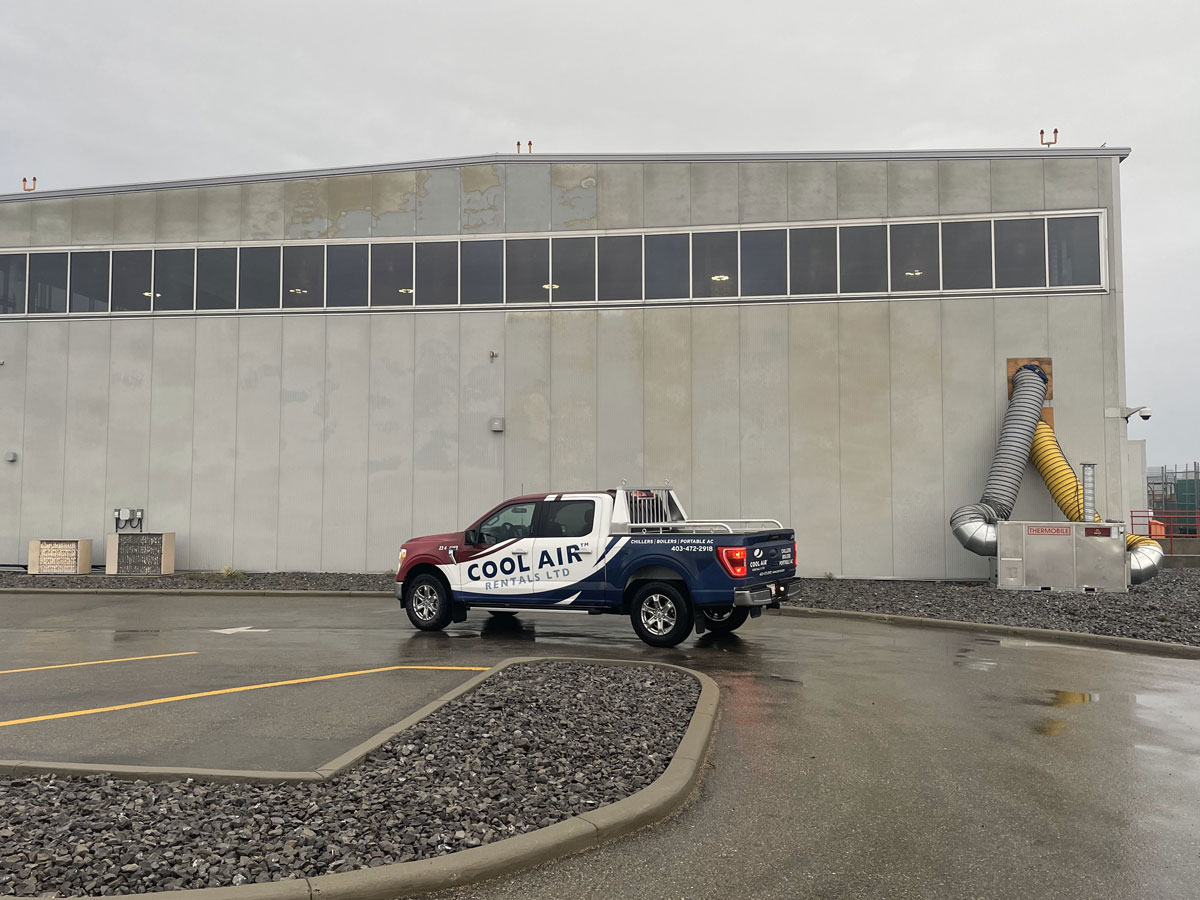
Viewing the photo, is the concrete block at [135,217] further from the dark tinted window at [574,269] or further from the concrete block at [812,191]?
the concrete block at [812,191]

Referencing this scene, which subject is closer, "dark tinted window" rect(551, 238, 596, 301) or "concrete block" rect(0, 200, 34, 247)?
"dark tinted window" rect(551, 238, 596, 301)

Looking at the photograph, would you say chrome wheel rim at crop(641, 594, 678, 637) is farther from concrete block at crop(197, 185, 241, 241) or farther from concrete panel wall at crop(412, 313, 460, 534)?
concrete block at crop(197, 185, 241, 241)

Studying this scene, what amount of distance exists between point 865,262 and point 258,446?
15.7m

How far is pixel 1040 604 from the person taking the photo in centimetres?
1548

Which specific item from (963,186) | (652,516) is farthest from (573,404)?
(963,186)

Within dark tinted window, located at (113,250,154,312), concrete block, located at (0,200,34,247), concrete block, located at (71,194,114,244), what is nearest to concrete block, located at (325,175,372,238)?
dark tinted window, located at (113,250,154,312)

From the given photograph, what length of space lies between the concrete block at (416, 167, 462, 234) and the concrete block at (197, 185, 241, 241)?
4.97 m

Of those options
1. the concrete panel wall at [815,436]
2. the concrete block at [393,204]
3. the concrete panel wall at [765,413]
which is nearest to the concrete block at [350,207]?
the concrete block at [393,204]

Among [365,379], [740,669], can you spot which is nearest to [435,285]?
[365,379]

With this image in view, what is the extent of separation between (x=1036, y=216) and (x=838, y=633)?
1257 centimetres

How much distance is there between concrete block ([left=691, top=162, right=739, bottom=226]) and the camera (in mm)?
21922

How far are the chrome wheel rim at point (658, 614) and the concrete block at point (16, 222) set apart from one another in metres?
21.8

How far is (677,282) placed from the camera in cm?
2192

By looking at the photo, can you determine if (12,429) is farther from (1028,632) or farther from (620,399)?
(1028,632)
